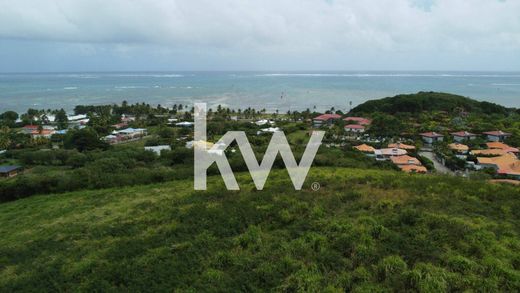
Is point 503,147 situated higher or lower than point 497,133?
lower

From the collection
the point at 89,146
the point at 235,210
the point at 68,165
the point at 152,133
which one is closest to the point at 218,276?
the point at 235,210

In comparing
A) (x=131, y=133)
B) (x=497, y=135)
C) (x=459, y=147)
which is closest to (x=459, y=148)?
(x=459, y=147)

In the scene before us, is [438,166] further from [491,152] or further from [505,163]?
Result: [491,152]

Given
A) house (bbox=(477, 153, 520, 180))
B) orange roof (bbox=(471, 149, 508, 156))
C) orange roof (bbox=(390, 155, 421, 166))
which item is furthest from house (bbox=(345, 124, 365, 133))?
house (bbox=(477, 153, 520, 180))

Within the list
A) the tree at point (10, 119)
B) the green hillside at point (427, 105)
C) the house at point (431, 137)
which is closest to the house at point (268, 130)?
the house at point (431, 137)

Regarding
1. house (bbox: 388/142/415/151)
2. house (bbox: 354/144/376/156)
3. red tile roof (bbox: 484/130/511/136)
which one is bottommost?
house (bbox: 354/144/376/156)

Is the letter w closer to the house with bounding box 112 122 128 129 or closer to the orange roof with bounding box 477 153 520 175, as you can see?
the orange roof with bounding box 477 153 520 175

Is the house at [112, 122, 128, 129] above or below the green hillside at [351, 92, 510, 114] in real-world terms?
below
